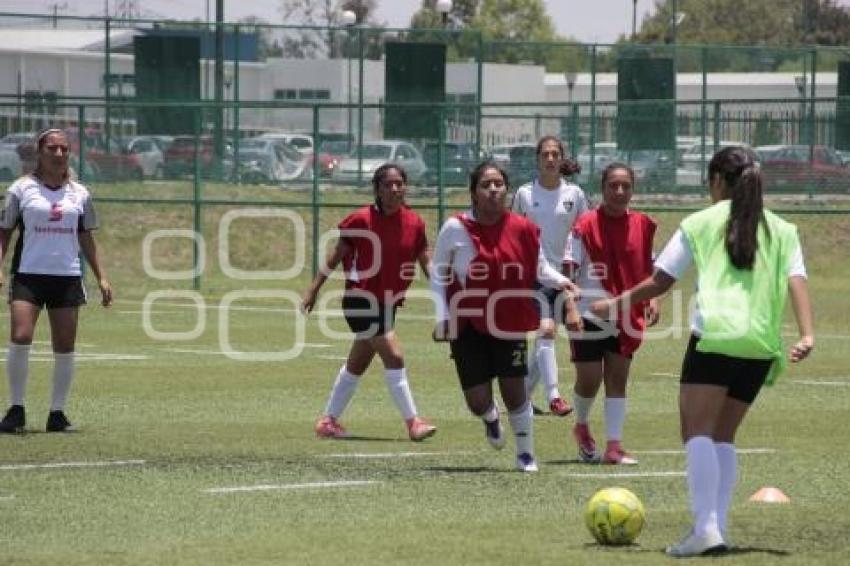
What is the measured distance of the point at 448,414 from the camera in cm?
1673

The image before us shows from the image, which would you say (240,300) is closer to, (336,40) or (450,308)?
(450,308)

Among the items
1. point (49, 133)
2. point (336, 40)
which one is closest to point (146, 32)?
point (336, 40)

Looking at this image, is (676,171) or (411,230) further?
(676,171)

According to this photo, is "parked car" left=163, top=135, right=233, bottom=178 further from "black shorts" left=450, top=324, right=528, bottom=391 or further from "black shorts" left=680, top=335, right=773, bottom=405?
"black shorts" left=680, top=335, right=773, bottom=405

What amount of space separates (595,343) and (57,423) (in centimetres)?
404

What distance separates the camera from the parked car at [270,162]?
121 feet

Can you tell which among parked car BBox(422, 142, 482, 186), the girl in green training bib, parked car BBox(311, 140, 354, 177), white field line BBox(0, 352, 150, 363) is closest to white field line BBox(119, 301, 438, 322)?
parked car BBox(422, 142, 482, 186)

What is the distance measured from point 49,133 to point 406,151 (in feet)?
72.4

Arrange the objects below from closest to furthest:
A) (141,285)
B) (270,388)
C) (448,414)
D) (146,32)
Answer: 1. (448,414)
2. (270,388)
3. (141,285)
4. (146,32)

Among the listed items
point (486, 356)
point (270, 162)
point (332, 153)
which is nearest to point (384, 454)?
point (486, 356)

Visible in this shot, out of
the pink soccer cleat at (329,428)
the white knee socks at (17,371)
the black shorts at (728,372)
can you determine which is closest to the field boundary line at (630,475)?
the pink soccer cleat at (329,428)

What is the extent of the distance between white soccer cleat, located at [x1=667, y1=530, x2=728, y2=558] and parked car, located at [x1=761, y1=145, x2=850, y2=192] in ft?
77.9

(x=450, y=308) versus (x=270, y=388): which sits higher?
(x=450, y=308)

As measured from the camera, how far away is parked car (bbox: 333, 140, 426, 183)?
36.1 m
